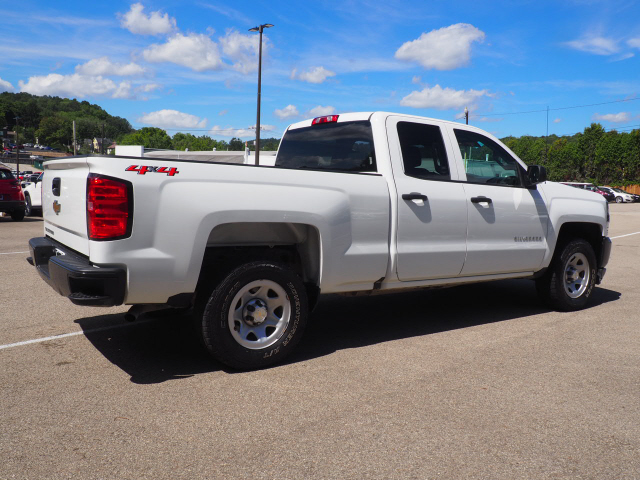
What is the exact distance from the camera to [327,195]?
4.46m

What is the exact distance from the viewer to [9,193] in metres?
17.0

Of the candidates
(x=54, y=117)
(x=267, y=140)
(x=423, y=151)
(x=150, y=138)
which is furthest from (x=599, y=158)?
(x=54, y=117)

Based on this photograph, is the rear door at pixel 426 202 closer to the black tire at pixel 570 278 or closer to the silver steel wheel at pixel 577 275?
the black tire at pixel 570 278

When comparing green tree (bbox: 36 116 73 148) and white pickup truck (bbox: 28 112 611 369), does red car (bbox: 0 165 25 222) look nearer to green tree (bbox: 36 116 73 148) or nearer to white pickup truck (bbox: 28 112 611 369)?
white pickup truck (bbox: 28 112 611 369)

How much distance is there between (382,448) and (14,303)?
188 inches

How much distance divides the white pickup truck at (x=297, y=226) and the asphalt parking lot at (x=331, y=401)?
1.78ft

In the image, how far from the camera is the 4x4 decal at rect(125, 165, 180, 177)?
145 inches

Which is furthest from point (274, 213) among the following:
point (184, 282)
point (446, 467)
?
point (446, 467)

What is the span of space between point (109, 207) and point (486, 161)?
12.3ft

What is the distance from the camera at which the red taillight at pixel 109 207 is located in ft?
12.0

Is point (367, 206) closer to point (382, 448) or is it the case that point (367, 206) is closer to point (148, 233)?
point (148, 233)

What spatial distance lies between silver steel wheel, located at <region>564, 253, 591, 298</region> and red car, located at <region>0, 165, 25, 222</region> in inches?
614

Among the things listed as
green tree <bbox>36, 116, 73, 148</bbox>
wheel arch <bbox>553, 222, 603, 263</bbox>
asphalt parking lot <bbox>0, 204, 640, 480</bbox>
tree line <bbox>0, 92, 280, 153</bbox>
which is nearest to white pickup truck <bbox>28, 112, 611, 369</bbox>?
wheel arch <bbox>553, 222, 603, 263</bbox>

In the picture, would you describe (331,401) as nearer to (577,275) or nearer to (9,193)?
(577,275)
